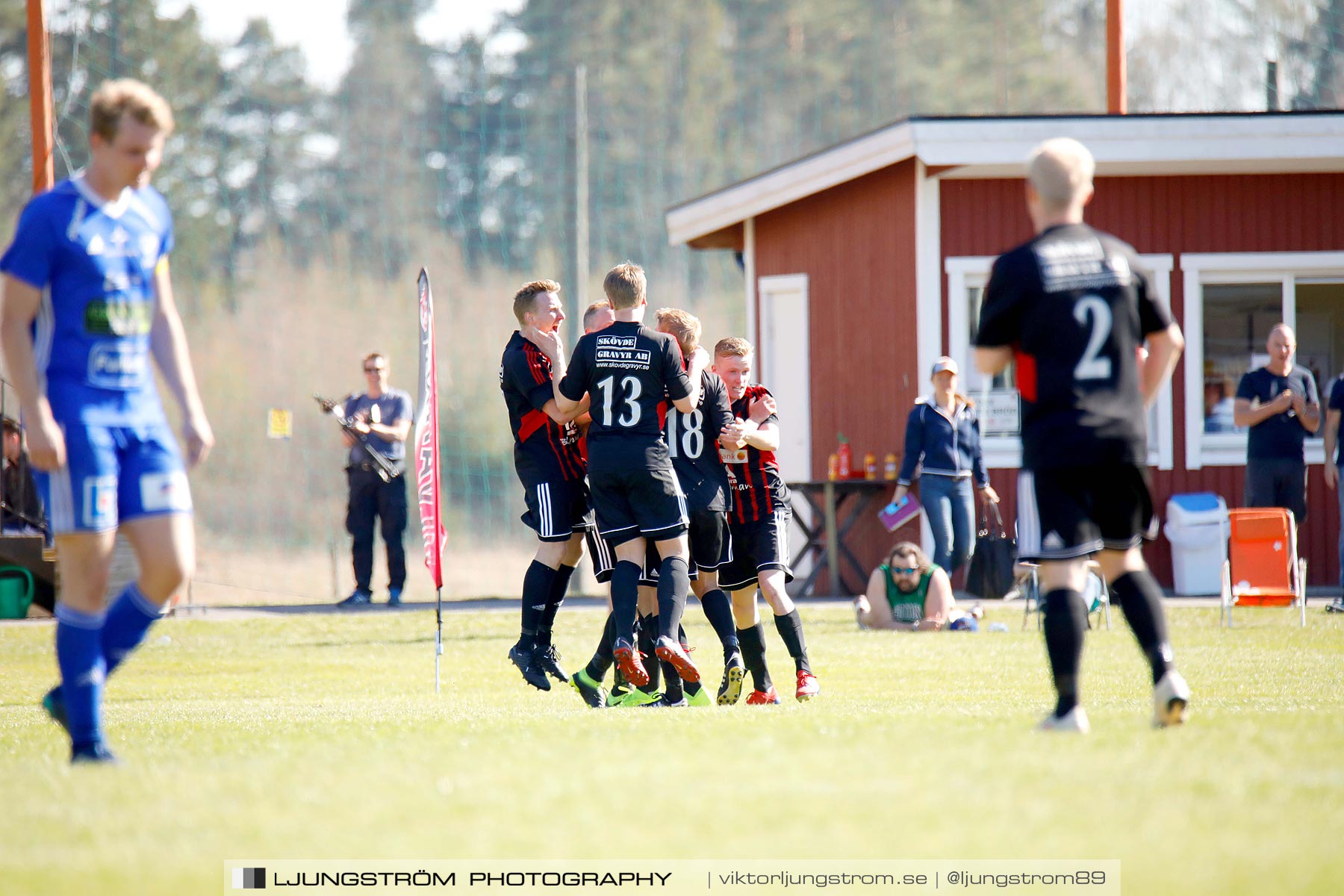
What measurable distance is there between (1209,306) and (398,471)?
8.72m

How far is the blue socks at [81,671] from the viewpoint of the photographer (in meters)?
4.74

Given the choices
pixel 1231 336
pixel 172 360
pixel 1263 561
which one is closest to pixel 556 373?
pixel 172 360

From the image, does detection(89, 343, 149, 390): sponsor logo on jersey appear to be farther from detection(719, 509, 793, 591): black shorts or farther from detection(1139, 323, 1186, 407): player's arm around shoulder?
detection(719, 509, 793, 591): black shorts

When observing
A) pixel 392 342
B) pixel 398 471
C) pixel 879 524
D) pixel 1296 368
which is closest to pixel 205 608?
pixel 398 471

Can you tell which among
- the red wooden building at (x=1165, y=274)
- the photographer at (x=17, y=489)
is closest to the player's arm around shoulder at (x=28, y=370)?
the red wooden building at (x=1165, y=274)

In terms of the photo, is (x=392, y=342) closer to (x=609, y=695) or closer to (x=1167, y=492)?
(x=1167, y=492)

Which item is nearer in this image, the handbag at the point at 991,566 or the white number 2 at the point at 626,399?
the white number 2 at the point at 626,399

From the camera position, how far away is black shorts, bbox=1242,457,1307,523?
1416cm

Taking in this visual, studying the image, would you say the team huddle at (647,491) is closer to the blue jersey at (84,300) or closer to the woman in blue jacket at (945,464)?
the blue jersey at (84,300)

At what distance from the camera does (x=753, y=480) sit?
26.7 ft

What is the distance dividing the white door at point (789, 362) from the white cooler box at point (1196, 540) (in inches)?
161

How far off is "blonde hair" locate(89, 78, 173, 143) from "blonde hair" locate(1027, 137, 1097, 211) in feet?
9.00

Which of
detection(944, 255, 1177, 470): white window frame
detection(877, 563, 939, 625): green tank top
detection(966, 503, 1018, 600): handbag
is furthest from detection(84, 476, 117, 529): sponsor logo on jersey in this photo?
detection(944, 255, 1177, 470): white window frame

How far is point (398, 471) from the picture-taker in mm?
16078
